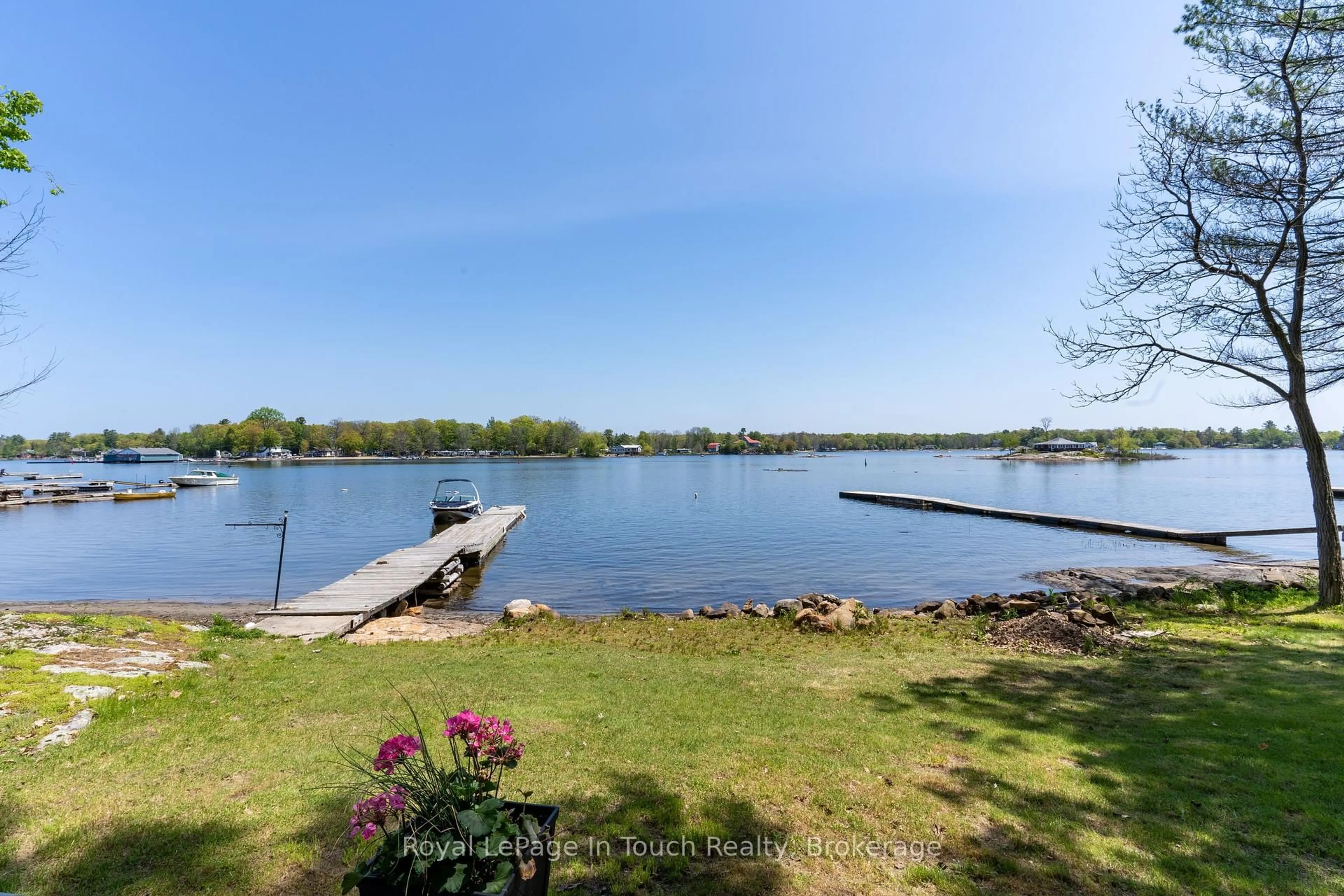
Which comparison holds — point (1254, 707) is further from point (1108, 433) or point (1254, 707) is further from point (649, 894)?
point (1108, 433)

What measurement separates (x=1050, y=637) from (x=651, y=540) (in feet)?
66.9

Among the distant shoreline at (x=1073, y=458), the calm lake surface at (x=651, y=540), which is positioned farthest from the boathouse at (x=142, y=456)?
the distant shoreline at (x=1073, y=458)

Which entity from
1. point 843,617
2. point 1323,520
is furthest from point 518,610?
point 1323,520

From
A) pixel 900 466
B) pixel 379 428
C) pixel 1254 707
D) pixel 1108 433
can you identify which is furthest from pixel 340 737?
pixel 1108 433

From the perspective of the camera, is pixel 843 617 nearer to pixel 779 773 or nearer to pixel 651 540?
pixel 779 773

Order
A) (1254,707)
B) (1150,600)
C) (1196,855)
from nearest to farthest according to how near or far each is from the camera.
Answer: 1. (1196,855)
2. (1254,707)
3. (1150,600)

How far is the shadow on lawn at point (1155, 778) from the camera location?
3.39m

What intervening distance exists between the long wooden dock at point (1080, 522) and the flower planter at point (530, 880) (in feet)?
92.1

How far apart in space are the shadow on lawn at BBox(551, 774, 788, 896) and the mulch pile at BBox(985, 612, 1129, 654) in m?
7.36

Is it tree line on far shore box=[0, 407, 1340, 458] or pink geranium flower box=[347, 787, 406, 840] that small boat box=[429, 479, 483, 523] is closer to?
pink geranium flower box=[347, 787, 406, 840]

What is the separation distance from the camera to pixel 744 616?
45.4 feet

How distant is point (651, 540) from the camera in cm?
2872

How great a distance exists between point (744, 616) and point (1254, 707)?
8920mm

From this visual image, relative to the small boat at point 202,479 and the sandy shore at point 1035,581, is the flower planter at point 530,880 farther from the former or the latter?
the small boat at point 202,479
